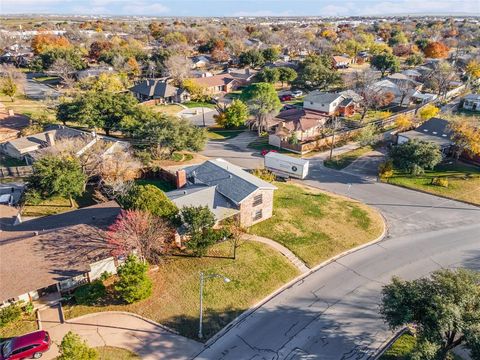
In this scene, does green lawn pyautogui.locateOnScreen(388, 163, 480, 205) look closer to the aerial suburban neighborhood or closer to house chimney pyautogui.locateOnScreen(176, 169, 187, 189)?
the aerial suburban neighborhood

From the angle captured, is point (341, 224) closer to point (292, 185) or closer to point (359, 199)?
point (359, 199)

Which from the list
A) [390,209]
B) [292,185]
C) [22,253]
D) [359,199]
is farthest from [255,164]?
[22,253]

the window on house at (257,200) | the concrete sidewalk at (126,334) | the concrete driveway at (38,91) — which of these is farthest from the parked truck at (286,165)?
the concrete driveway at (38,91)

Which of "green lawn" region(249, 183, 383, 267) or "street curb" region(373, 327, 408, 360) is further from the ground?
"green lawn" region(249, 183, 383, 267)

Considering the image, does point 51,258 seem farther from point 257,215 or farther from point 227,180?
point 257,215

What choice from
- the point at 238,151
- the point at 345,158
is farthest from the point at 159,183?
the point at 345,158

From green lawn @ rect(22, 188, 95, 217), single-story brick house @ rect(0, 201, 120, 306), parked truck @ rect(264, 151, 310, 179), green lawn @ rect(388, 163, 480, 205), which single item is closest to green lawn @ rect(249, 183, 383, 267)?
parked truck @ rect(264, 151, 310, 179)
